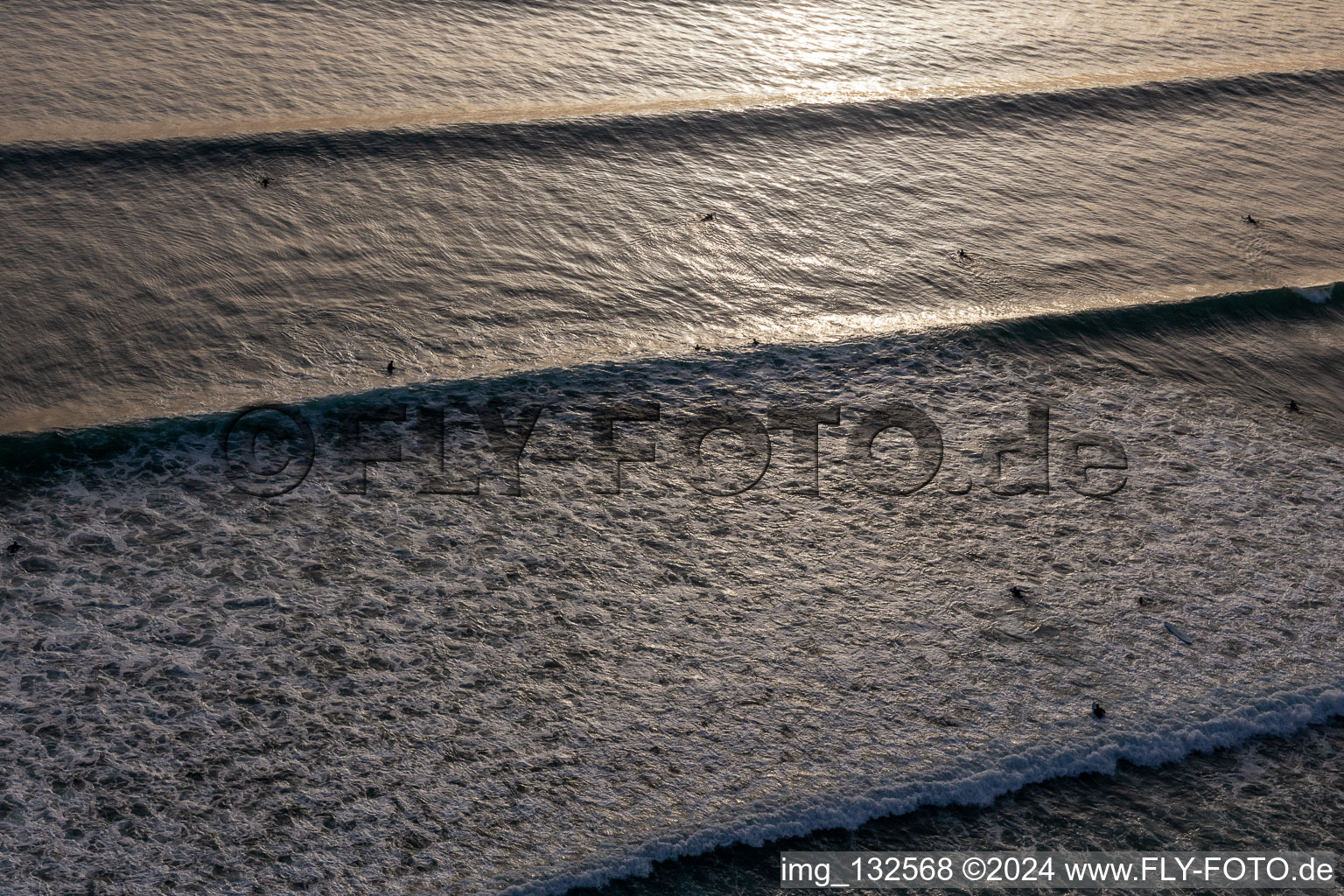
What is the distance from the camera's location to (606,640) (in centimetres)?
403

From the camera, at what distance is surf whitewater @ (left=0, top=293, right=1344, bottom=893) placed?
135 inches

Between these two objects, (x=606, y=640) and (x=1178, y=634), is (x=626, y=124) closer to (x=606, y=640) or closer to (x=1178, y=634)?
(x=606, y=640)

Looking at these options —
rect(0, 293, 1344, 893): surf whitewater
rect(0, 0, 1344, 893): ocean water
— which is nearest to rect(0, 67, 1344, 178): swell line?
rect(0, 0, 1344, 893): ocean water

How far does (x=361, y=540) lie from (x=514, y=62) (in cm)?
426

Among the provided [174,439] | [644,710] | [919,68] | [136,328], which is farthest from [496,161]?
[644,710]

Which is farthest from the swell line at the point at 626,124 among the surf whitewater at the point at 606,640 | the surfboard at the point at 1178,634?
the surfboard at the point at 1178,634

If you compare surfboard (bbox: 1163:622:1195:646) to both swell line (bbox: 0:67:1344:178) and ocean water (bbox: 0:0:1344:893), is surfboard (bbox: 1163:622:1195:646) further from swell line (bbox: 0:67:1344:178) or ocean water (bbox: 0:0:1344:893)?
swell line (bbox: 0:67:1344:178)

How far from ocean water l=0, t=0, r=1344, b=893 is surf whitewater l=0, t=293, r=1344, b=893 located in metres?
0.02

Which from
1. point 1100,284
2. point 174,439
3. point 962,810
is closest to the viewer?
point 962,810

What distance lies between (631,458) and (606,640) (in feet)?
3.25

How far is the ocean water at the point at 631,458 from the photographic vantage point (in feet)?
11.7

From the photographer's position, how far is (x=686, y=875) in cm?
335

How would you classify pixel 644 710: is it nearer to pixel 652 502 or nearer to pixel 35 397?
pixel 652 502

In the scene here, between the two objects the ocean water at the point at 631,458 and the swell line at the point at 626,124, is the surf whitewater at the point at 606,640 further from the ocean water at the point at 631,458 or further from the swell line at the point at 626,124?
the swell line at the point at 626,124
